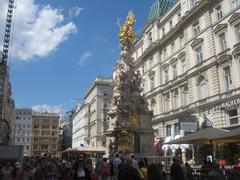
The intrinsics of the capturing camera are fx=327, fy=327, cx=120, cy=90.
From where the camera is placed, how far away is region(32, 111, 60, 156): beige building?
152 meters

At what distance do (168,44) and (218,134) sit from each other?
34412mm

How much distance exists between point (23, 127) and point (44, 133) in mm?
10435

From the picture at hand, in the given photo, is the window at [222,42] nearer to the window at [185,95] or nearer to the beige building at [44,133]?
the window at [185,95]

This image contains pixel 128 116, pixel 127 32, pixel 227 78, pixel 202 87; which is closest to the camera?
pixel 128 116

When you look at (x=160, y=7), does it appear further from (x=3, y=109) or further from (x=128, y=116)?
(x=3, y=109)

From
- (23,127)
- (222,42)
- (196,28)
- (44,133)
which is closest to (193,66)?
(196,28)

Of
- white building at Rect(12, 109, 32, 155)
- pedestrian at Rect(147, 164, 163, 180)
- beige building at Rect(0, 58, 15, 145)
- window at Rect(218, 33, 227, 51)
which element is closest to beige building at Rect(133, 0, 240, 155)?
window at Rect(218, 33, 227, 51)

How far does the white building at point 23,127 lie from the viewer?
5891 inches

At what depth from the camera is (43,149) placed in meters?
153

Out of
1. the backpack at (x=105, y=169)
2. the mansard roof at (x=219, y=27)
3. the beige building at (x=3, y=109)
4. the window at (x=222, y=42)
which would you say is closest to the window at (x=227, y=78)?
the window at (x=222, y=42)

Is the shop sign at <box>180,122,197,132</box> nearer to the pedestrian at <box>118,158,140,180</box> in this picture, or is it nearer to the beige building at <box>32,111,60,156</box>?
the pedestrian at <box>118,158,140,180</box>

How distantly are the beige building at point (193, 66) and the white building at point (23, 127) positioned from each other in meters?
107

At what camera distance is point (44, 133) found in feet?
509

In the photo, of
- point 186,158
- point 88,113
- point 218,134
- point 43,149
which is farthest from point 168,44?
point 43,149
